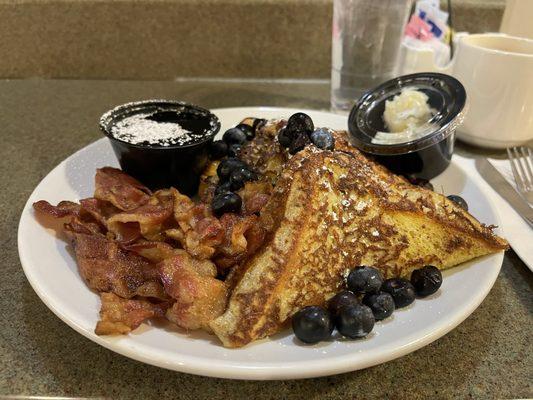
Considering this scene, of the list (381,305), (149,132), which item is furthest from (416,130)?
(149,132)

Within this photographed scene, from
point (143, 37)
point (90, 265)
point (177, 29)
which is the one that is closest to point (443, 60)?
point (177, 29)

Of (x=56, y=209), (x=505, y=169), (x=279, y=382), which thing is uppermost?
(x=56, y=209)

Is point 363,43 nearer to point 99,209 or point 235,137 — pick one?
point 235,137

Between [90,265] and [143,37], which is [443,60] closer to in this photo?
[143,37]

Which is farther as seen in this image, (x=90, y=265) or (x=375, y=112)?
(x=375, y=112)

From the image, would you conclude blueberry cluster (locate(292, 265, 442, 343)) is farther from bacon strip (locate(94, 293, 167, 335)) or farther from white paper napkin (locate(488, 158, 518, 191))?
white paper napkin (locate(488, 158, 518, 191))
